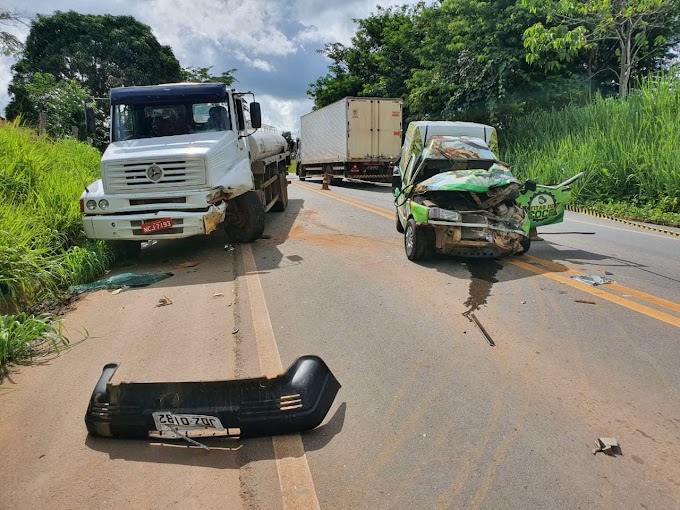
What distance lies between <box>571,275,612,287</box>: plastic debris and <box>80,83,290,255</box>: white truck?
512cm

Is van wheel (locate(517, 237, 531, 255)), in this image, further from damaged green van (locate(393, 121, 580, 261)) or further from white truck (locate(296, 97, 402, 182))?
white truck (locate(296, 97, 402, 182))

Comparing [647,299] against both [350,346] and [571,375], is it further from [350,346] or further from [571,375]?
[350,346]

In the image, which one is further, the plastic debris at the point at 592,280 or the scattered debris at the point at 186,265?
the scattered debris at the point at 186,265

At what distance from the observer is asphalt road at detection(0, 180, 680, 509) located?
2.62 meters

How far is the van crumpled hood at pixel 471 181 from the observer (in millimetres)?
6879

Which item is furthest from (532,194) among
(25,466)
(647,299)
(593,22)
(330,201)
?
(593,22)

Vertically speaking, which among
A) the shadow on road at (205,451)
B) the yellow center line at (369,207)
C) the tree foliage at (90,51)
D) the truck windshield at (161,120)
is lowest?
the shadow on road at (205,451)

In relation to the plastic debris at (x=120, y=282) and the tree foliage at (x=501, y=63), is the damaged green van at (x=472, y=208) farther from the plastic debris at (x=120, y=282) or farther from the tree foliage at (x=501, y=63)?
the tree foliage at (x=501, y=63)

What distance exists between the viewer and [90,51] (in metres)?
33.4

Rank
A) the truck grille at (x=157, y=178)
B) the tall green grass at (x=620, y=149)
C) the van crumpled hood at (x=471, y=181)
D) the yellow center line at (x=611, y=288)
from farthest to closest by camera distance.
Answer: the tall green grass at (x=620, y=149) → the truck grille at (x=157, y=178) → the van crumpled hood at (x=471, y=181) → the yellow center line at (x=611, y=288)

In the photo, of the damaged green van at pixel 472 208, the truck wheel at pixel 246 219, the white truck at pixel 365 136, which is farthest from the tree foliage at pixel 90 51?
the damaged green van at pixel 472 208

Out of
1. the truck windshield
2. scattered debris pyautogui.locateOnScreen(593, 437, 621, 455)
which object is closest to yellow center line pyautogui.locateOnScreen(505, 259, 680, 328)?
scattered debris pyautogui.locateOnScreen(593, 437, 621, 455)

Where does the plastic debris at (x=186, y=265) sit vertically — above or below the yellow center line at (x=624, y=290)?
below

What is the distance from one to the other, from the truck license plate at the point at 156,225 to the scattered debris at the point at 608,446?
6.29 metres
